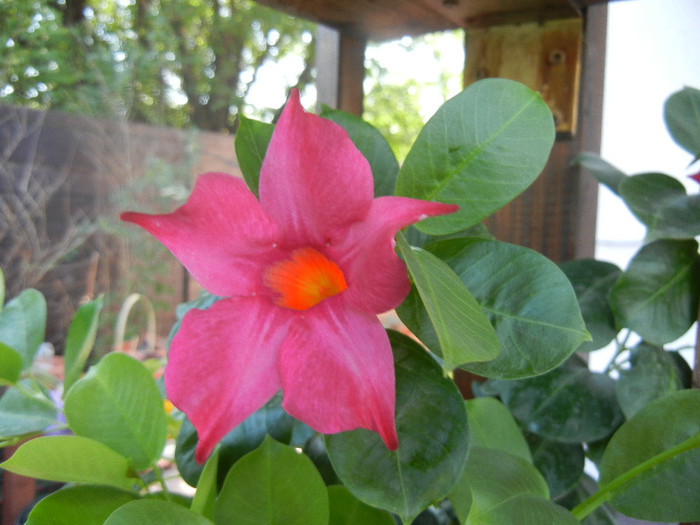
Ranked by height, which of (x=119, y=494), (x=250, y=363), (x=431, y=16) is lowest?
(x=119, y=494)

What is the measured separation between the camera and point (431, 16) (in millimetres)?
705

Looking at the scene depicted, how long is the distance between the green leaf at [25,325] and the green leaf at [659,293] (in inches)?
19.3

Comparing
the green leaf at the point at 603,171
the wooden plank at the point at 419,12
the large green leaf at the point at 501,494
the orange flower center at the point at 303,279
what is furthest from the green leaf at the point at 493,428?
the wooden plank at the point at 419,12

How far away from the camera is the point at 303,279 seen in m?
0.30

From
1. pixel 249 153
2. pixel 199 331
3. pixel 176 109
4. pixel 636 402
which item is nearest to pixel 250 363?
pixel 199 331

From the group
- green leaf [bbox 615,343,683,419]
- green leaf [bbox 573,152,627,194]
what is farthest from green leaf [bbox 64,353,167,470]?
green leaf [bbox 573,152,627,194]

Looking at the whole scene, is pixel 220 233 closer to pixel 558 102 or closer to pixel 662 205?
pixel 662 205

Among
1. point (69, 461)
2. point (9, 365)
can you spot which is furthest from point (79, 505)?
point (9, 365)

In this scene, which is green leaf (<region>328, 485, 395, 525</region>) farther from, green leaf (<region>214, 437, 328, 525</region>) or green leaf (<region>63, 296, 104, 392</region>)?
green leaf (<region>63, 296, 104, 392</region>)

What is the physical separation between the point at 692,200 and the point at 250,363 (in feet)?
1.36

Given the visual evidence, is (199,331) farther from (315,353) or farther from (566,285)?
(566,285)

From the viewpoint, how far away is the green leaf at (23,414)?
428mm

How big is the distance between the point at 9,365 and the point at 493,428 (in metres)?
0.37

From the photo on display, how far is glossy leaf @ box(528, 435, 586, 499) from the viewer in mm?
454
